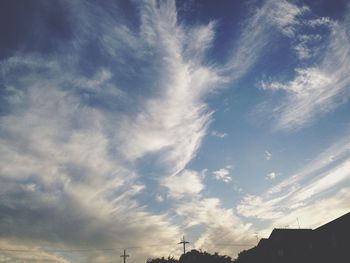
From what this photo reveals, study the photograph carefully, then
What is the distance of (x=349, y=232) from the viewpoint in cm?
3247

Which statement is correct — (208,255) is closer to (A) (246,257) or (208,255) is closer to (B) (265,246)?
(A) (246,257)

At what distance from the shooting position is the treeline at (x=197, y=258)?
70863mm

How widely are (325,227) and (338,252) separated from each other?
3045 millimetres

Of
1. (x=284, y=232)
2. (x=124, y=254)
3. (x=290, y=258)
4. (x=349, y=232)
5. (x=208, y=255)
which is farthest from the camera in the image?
(x=208, y=255)

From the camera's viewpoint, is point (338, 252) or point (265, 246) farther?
point (265, 246)

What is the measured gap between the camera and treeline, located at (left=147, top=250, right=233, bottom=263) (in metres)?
70.9

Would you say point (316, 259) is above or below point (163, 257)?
below

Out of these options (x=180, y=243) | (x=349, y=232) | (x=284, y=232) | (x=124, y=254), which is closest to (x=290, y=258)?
(x=284, y=232)

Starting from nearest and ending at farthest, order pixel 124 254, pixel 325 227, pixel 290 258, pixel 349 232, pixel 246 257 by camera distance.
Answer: pixel 349 232 < pixel 325 227 < pixel 290 258 < pixel 246 257 < pixel 124 254

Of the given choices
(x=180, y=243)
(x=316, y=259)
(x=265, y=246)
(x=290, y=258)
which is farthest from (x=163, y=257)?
(x=316, y=259)

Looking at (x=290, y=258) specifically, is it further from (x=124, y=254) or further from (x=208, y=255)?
(x=124, y=254)

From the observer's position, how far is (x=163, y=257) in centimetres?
7394

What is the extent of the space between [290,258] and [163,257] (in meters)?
38.1

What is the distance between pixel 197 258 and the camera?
71250mm
